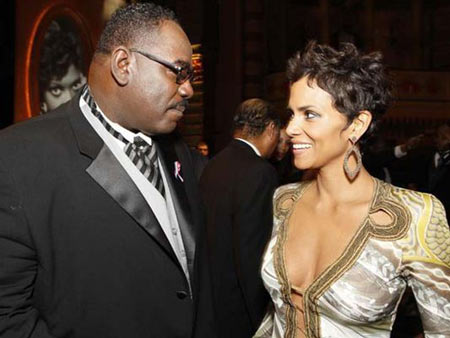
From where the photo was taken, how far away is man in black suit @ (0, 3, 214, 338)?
1402 mm

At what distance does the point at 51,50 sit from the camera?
4.79 m

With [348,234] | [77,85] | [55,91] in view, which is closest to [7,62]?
[55,91]

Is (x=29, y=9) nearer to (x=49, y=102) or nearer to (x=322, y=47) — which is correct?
(x=49, y=102)

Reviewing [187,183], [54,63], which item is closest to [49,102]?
[54,63]

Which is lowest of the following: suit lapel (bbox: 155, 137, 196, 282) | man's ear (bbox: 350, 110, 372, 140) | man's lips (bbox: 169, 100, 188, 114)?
suit lapel (bbox: 155, 137, 196, 282)

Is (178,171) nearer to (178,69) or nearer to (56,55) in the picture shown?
(178,69)

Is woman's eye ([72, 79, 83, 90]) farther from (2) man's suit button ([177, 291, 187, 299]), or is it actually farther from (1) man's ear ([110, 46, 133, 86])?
(2) man's suit button ([177, 291, 187, 299])

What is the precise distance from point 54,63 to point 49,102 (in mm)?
346

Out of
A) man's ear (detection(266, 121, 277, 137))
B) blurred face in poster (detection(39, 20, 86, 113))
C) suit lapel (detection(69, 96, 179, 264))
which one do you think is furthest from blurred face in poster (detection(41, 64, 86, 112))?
suit lapel (detection(69, 96, 179, 264))

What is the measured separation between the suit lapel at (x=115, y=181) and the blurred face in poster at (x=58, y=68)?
3.23m

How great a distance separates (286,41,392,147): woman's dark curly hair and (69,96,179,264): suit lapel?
2.18 ft

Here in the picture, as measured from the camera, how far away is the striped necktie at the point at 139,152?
1.64 metres

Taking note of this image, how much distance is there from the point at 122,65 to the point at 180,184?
409 millimetres

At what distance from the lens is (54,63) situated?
4812mm
